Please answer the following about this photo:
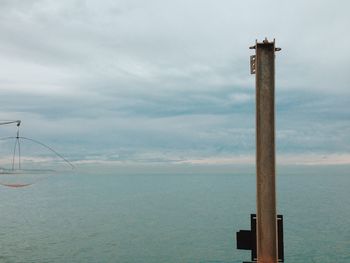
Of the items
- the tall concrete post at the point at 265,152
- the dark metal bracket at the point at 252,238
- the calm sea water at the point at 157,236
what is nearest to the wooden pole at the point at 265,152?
the tall concrete post at the point at 265,152

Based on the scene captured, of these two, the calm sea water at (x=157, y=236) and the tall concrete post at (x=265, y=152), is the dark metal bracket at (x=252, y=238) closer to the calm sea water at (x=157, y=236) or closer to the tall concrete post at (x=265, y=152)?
the tall concrete post at (x=265, y=152)

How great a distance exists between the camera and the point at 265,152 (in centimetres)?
1157

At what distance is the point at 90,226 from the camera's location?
71.6 meters

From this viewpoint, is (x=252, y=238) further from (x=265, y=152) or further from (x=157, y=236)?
(x=157, y=236)

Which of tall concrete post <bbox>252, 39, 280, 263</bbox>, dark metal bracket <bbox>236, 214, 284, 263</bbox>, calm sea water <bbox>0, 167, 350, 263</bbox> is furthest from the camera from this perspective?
calm sea water <bbox>0, 167, 350, 263</bbox>

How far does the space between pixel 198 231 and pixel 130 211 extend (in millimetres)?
34487

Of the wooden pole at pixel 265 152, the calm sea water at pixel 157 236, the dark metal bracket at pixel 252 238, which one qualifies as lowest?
the calm sea water at pixel 157 236

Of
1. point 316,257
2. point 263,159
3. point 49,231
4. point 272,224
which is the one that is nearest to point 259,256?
point 272,224

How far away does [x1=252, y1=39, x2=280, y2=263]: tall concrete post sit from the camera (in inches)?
447

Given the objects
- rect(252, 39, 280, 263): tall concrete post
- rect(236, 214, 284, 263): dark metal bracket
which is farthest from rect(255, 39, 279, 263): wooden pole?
rect(236, 214, 284, 263): dark metal bracket

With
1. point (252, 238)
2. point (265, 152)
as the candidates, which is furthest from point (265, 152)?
point (252, 238)

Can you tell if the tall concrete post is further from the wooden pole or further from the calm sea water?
the calm sea water

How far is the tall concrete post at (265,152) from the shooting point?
11.4 metres

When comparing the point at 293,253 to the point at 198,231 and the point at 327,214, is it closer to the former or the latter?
the point at 198,231
